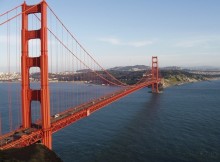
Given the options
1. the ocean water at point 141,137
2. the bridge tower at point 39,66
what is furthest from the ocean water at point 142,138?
the bridge tower at point 39,66

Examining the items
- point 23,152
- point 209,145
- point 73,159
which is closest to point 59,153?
point 73,159

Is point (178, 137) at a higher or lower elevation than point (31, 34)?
lower

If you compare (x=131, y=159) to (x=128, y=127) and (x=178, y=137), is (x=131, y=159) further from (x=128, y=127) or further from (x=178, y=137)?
(x=128, y=127)

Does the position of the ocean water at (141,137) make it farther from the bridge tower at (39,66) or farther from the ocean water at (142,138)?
the bridge tower at (39,66)

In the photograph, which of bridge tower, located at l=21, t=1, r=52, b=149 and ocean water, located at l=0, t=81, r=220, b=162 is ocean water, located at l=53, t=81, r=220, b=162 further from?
bridge tower, located at l=21, t=1, r=52, b=149

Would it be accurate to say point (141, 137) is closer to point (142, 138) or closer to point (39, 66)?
point (142, 138)

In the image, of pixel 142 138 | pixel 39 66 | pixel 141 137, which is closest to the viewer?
pixel 39 66

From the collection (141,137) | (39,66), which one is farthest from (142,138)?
(39,66)

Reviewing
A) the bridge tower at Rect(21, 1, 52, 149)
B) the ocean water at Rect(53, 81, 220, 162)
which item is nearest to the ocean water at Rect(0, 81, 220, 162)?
the ocean water at Rect(53, 81, 220, 162)
